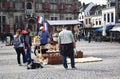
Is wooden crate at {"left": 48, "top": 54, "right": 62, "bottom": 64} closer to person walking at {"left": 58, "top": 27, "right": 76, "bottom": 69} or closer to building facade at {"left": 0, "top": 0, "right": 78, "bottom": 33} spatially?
person walking at {"left": 58, "top": 27, "right": 76, "bottom": 69}

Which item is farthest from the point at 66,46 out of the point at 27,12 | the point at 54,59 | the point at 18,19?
the point at 27,12

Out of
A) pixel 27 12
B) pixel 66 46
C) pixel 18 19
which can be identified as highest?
pixel 27 12

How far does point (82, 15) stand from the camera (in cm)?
10381

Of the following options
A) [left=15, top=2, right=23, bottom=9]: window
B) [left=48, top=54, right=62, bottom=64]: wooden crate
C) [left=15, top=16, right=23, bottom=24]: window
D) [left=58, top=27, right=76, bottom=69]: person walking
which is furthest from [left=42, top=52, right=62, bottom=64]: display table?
[left=15, top=2, right=23, bottom=9]: window

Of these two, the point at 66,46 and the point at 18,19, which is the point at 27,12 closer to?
the point at 18,19

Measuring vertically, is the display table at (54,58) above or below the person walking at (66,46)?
below

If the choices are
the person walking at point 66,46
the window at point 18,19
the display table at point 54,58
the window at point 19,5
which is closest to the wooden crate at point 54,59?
the display table at point 54,58

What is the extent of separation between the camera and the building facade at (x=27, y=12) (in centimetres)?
8106

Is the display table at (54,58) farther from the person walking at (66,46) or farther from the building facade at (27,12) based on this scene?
the building facade at (27,12)

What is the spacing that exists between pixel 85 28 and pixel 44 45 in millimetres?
74768

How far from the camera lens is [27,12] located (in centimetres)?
8312

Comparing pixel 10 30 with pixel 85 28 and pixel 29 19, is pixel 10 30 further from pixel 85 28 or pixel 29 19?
pixel 85 28

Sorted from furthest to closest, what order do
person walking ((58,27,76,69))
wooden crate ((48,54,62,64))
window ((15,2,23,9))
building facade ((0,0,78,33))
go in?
window ((15,2,23,9)), building facade ((0,0,78,33)), wooden crate ((48,54,62,64)), person walking ((58,27,76,69))

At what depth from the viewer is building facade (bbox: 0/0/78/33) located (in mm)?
81062
